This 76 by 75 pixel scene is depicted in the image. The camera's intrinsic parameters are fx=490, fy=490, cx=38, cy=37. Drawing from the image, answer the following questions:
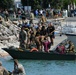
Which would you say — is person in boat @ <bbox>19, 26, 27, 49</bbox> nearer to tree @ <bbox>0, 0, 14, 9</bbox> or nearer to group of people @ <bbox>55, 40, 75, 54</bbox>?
group of people @ <bbox>55, 40, 75, 54</bbox>

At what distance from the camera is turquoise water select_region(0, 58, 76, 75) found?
27000 millimetres

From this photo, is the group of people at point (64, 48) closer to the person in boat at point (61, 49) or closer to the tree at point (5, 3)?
the person in boat at point (61, 49)

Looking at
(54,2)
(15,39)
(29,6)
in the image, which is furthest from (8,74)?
(54,2)

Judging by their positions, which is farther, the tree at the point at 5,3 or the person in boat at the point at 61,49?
the tree at the point at 5,3

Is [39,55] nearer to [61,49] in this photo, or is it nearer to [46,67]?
[61,49]

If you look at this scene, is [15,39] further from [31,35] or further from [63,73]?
[63,73]

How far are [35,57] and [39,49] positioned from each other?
1302mm

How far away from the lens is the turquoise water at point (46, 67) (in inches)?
1063

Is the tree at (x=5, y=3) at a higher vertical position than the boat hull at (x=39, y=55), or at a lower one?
higher

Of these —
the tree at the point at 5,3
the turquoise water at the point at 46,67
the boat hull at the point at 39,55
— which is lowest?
the turquoise water at the point at 46,67

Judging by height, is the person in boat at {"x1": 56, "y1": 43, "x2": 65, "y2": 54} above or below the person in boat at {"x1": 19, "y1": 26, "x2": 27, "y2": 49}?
below

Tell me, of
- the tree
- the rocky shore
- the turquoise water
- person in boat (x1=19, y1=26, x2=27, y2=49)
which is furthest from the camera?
the tree

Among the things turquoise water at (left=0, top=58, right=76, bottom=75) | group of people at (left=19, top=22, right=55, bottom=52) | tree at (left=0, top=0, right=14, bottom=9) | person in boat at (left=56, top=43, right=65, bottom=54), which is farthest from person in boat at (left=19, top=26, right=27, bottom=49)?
tree at (left=0, top=0, right=14, bottom=9)

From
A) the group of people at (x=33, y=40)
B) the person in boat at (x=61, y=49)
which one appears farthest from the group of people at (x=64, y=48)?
the group of people at (x=33, y=40)
